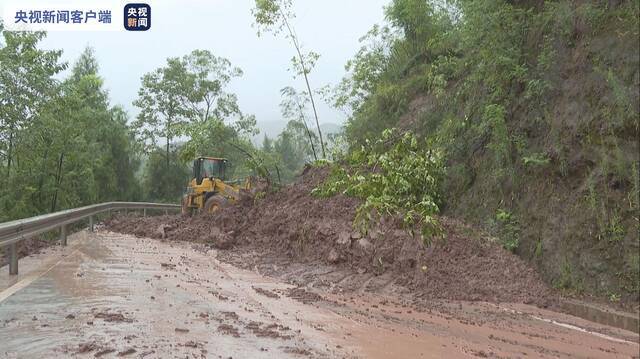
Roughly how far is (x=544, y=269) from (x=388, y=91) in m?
11.6

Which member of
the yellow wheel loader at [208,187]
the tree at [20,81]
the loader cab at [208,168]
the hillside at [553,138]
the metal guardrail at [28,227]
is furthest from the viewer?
the tree at [20,81]

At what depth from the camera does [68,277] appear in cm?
862

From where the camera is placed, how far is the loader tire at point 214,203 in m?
20.0

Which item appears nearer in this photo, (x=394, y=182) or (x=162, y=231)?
(x=394, y=182)

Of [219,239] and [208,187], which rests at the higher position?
[208,187]

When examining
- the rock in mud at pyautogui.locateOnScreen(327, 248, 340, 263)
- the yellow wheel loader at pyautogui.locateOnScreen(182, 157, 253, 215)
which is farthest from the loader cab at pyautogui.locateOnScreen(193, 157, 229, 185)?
the rock in mud at pyautogui.locateOnScreen(327, 248, 340, 263)

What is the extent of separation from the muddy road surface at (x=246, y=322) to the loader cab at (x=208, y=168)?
12945 millimetres

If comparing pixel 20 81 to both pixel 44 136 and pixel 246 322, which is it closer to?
pixel 44 136

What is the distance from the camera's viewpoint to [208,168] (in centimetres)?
2305

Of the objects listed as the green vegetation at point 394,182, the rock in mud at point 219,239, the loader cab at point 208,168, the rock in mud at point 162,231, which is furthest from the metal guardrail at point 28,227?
the loader cab at point 208,168

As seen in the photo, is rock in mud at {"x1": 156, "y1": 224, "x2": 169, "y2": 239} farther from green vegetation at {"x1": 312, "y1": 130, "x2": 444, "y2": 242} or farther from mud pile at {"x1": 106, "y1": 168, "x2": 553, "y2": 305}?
green vegetation at {"x1": 312, "y1": 130, "x2": 444, "y2": 242}

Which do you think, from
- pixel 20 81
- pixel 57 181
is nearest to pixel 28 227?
pixel 20 81

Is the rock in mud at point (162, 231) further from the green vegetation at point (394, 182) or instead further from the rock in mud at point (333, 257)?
the rock in mud at point (333, 257)

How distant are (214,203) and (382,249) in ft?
37.3
